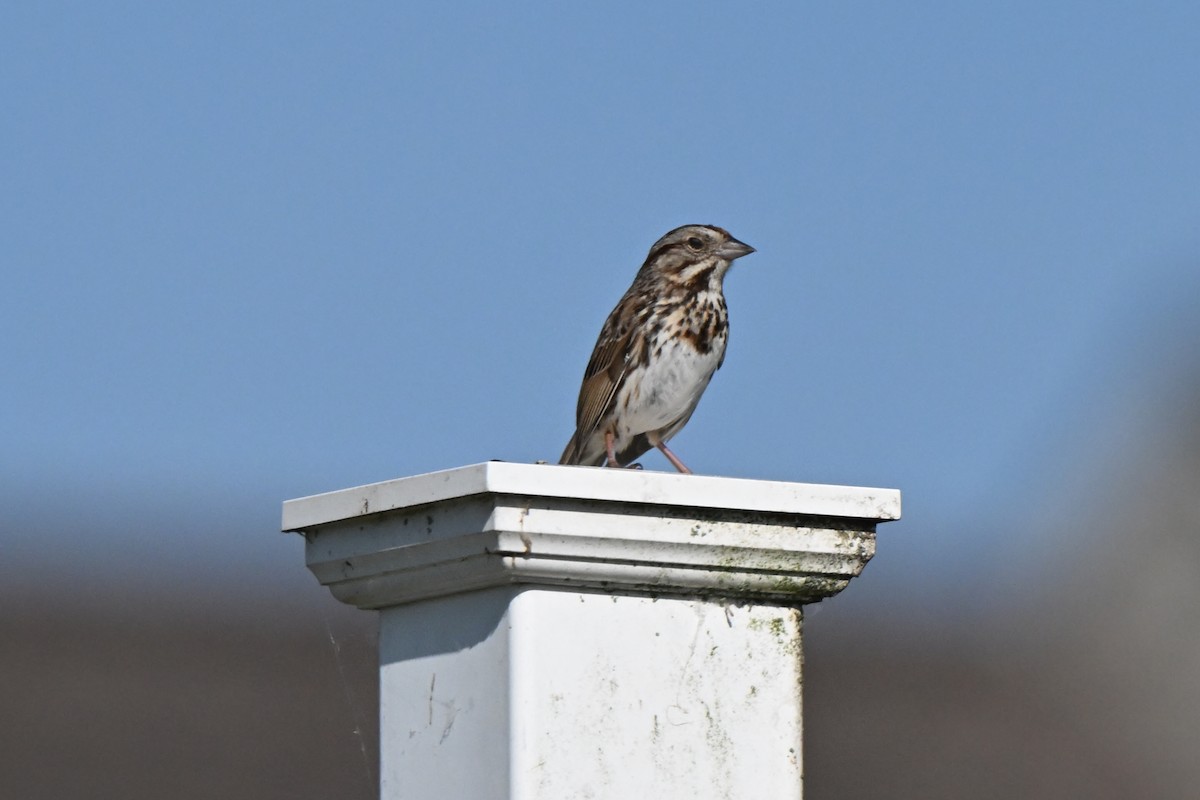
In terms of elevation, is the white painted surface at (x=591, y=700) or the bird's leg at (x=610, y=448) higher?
the bird's leg at (x=610, y=448)

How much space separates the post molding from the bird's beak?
15.3ft

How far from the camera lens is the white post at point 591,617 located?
10.2 ft

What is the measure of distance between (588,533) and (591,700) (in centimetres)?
21

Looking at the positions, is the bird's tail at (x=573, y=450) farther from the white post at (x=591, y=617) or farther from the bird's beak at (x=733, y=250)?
the white post at (x=591, y=617)

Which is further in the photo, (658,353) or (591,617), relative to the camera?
(658,353)

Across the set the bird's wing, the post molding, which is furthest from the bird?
the post molding

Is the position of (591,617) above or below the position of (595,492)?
below

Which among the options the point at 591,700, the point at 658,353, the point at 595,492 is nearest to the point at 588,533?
the point at 595,492

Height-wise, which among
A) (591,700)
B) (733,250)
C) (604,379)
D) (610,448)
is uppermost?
(733,250)

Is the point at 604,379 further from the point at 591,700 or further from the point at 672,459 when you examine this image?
the point at 591,700

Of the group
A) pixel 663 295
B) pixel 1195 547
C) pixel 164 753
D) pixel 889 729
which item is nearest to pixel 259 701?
pixel 164 753

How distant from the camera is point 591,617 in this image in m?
3.16

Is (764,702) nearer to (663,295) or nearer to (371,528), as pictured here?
(371,528)

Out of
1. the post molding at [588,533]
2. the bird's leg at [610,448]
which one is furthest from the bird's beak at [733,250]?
the post molding at [588,533]
